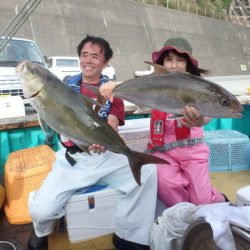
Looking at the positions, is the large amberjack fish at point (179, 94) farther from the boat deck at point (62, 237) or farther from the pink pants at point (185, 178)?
the boat deck at point (62, 237)

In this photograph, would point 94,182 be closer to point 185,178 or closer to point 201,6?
point 185,178

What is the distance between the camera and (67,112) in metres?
2.14

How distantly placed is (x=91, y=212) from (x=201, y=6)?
35988 mm

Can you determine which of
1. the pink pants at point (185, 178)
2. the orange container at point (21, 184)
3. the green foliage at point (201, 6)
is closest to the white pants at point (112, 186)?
the pink pants at point (185, 178)

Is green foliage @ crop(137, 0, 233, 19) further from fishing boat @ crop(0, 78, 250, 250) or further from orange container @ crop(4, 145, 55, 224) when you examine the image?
orange container @ crop(4, 145, 55, 224)

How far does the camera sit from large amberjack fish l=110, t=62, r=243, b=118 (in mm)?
2139

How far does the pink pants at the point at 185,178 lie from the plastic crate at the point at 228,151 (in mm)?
1481

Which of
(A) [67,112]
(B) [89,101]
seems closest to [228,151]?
(B) [89,101]

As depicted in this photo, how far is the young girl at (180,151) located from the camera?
304 cm

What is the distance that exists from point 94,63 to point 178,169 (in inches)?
48.6

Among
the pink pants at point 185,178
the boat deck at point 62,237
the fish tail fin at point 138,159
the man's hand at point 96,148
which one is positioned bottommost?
the boat deck at point 62,237

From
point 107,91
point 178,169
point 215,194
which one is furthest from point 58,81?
point 215,194

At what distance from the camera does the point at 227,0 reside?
3559 cm

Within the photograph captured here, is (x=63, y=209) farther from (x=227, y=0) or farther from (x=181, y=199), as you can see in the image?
(x=227, y=0)
